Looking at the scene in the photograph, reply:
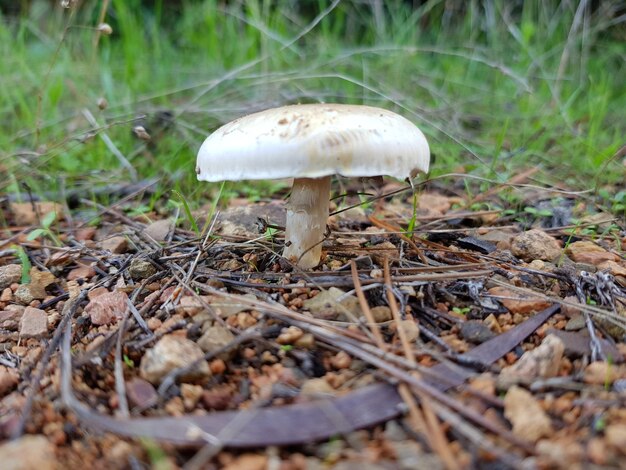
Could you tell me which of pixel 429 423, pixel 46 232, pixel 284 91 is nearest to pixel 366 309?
pixel 429 423

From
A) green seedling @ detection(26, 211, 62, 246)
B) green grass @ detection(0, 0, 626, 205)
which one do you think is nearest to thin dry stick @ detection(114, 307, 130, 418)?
green seedling @ detection(26, 211, 62, 246)

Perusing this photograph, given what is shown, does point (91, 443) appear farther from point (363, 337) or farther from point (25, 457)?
point (363, 337)

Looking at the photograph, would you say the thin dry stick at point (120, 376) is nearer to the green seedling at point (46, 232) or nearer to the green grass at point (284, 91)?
the green seedling at point (46, 232)

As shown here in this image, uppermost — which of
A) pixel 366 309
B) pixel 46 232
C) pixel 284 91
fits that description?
pixel 284 91

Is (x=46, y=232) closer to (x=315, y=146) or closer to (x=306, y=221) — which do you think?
(x=306, y=221)

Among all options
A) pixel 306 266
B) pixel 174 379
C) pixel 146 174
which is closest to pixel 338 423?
pixel 174 379

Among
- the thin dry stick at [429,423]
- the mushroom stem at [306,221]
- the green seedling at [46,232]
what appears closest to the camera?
the thin dry stick at [429,423]

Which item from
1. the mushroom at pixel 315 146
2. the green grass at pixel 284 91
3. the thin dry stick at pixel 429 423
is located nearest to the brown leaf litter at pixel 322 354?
the thin dry stick at pixel 429 423
